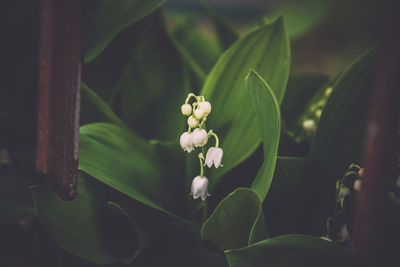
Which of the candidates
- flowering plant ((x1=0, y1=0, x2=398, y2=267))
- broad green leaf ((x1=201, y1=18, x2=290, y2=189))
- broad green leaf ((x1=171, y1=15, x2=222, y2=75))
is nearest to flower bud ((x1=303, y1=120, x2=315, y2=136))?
flowering plant ((x1=0, y1=0, x2=398, y2=267))

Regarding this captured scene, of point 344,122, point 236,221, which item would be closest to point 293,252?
point 236,221

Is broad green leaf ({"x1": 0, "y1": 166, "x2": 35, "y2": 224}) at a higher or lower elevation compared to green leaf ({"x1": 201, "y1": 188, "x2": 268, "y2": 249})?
lower

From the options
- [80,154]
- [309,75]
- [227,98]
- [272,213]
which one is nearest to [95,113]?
[80,154]

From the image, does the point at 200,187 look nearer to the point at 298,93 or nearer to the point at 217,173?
the point at 217,173

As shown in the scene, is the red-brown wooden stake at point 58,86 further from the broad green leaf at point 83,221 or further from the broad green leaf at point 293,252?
the broad green leaf at point 293,252

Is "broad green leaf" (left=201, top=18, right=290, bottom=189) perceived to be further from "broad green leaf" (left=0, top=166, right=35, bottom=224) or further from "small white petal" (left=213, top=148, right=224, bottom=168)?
"broad green leaf" (left=0, top=166, right=35, bottom=224)
